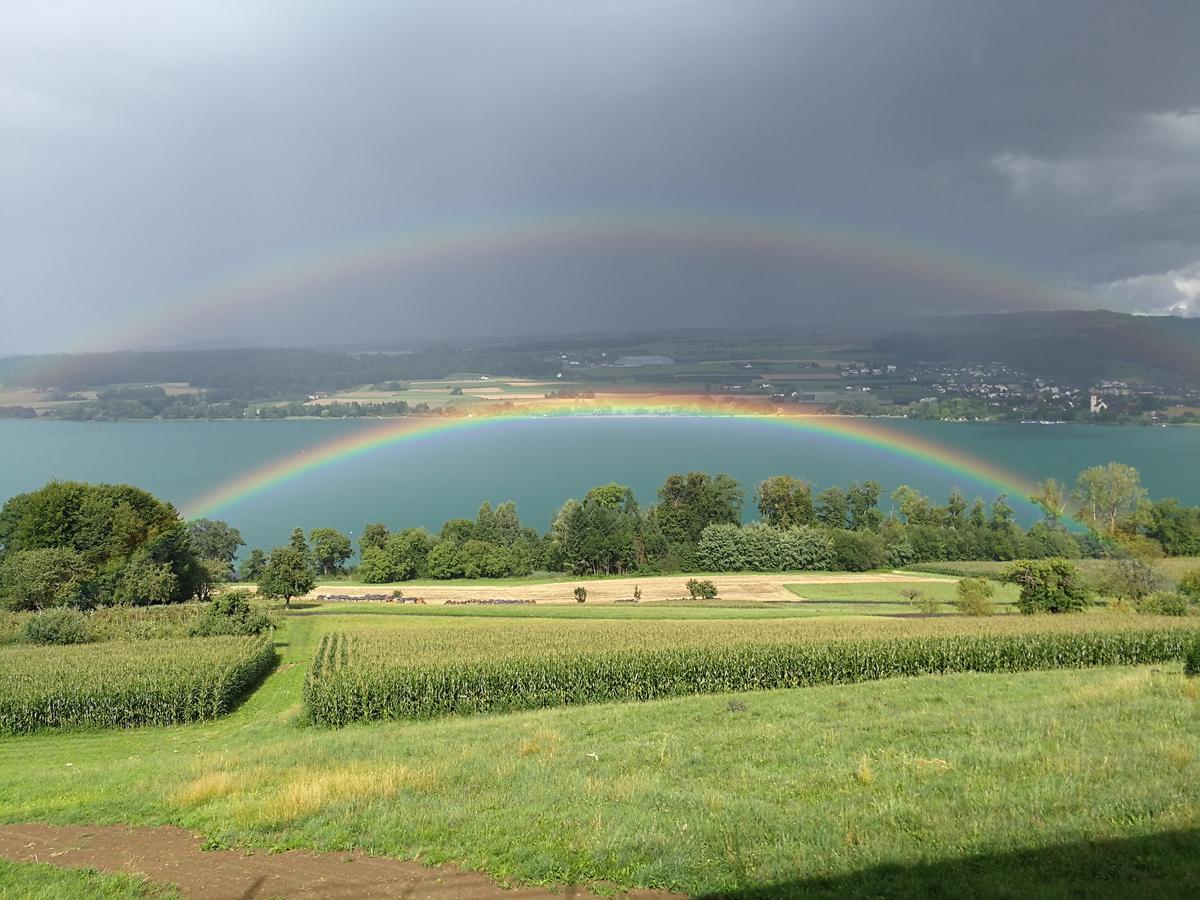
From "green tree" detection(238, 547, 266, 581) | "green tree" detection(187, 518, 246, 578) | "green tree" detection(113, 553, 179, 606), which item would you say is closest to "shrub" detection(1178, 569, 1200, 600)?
"green tree" detection(113, 553, 179, 606)

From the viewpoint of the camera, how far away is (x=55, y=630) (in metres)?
29.4

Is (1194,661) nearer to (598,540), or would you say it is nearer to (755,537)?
(755,537)

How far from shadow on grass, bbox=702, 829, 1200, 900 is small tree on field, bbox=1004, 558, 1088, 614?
30.7m

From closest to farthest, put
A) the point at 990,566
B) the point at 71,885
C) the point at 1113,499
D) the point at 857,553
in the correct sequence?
the point at 71,885 → the point at 990,566 → the point at 857,553 → the point at 1113,499

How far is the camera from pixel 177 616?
3375 cm

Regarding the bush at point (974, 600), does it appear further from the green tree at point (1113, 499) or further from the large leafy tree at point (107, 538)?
the large leafy tree at point (107, 538)

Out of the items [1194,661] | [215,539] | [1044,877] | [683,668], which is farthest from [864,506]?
[1044,877]

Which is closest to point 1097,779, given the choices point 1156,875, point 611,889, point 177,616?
point 1156,875

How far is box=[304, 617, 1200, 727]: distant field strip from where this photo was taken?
2147cm

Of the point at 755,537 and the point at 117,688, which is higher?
the point at 117,688

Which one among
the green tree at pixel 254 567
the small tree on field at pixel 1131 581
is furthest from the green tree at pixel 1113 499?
the green tree at pixel 254 567

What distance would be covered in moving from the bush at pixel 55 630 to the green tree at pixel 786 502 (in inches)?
2312

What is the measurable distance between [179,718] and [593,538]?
46.5m

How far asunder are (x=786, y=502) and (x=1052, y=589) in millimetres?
43431
